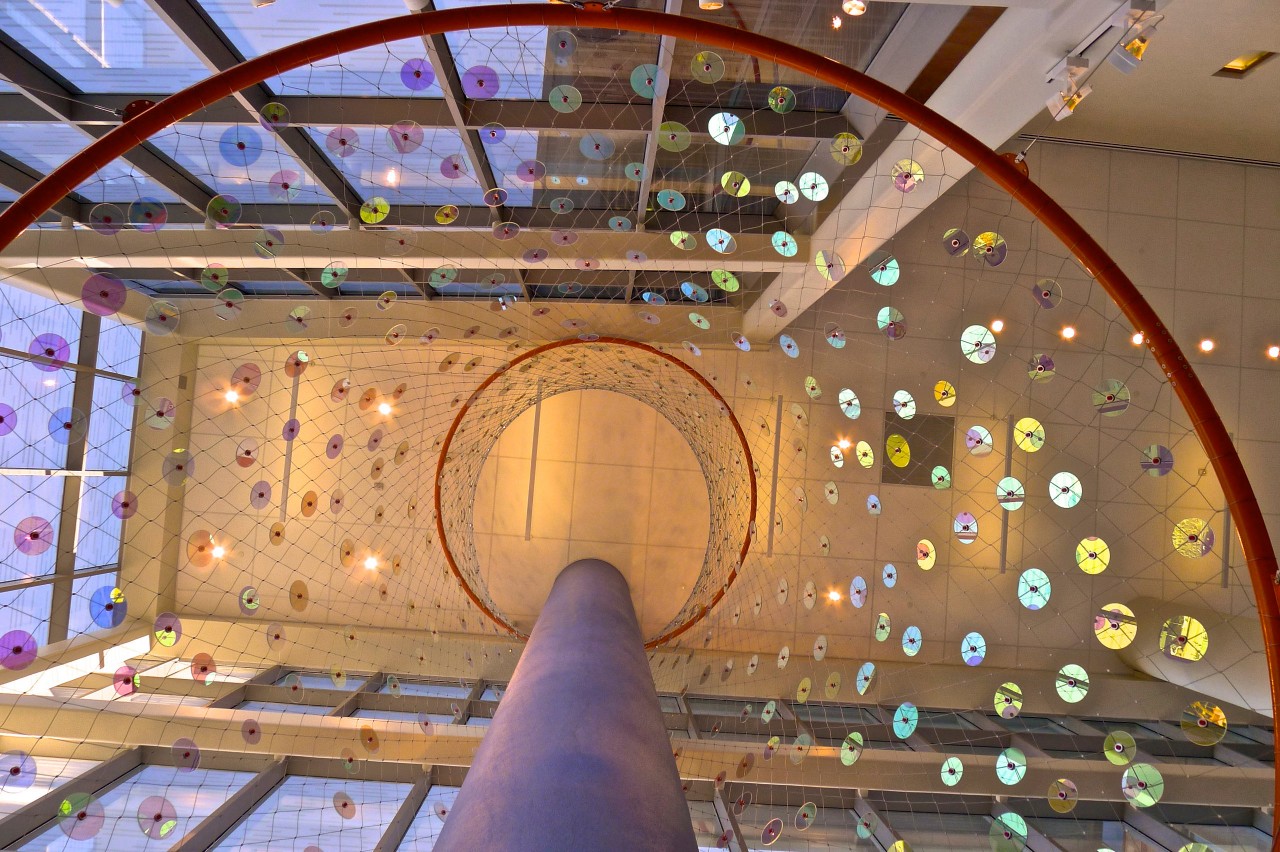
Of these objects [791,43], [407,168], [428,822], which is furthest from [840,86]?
[428,822]

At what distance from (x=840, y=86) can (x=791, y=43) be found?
1.45m

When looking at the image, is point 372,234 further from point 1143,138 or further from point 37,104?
point 1143,138

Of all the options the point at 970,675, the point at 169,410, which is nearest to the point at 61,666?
the point at 169,410

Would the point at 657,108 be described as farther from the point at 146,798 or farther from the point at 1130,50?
the point at 146,798

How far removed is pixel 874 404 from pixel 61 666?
8826 mm

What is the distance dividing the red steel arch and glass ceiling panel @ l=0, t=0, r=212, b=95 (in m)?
1.48

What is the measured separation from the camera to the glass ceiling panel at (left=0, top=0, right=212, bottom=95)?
11.0 ft

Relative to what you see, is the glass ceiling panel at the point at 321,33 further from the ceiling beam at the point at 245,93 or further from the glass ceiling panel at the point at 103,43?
the glass ceiling panel at the point at 103,43

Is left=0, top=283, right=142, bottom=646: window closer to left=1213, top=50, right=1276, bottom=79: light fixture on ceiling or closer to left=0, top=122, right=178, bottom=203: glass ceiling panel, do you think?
left=0, top=122, right=178, bottom=203: glass ceiling panel

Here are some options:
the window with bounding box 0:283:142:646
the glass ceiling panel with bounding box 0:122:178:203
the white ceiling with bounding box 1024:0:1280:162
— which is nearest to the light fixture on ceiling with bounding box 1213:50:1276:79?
the white ceiling with bounding box 1024:0:1280:162

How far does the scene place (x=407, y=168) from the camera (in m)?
4.31

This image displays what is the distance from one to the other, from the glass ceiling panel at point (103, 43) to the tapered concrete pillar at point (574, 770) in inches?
134

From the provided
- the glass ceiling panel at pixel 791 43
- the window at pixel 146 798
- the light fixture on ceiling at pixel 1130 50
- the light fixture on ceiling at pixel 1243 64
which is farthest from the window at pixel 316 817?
the light fixture on ceiling at pixel 1243 64

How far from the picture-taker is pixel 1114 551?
25.2 ft
